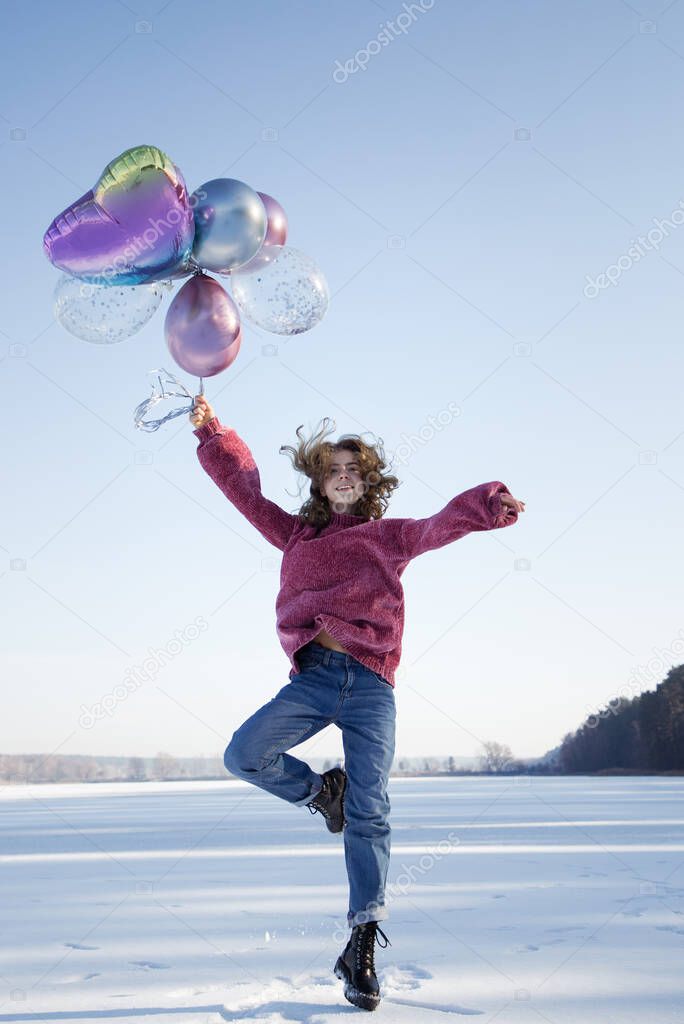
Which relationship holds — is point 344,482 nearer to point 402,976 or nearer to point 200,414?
point 200,414

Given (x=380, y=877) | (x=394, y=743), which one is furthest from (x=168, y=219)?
(x=380, y=877)

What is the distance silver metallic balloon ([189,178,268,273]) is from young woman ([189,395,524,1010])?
0.70 m

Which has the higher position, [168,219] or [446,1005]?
[168,219]

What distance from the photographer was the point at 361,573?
9.52 feet

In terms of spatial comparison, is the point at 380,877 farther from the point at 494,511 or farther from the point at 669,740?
the point at 669,740

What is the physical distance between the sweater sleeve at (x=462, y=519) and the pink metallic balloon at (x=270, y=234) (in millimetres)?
1125

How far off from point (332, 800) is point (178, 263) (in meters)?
1.77

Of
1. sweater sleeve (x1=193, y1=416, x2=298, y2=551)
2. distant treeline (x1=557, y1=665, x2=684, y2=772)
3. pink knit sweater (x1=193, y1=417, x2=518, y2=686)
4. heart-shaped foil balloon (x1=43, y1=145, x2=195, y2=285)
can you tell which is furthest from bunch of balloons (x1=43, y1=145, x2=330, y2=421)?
distant treeline (x1=557, y1=665, x2=684, y2=772)

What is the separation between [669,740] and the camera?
79.0 ft

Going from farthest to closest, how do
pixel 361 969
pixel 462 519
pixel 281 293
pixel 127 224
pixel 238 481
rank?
pixel 281 293
pixel 238 481
pixel 127 224
pixel 462 519
pixel 361 969

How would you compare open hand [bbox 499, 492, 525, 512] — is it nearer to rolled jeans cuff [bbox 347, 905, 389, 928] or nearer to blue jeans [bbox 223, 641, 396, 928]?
blue jeans [bbox 223, 641, 396, 928]

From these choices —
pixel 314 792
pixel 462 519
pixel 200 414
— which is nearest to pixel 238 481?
pixel 200 414

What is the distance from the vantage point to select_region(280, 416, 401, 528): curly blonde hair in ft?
10.2

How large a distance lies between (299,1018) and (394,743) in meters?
0.84
